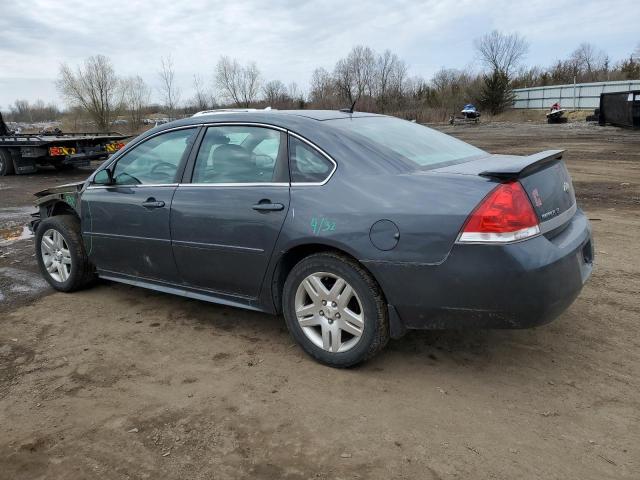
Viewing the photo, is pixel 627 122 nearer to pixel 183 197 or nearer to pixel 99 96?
pixel 183 197

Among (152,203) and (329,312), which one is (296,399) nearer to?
(329,312)

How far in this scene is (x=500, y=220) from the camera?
2.71 m

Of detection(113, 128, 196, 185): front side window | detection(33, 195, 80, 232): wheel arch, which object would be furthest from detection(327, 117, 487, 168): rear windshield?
detection(33, 195, 80, 232): wheel arch

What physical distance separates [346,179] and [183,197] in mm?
1301

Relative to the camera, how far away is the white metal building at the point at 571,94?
140ft

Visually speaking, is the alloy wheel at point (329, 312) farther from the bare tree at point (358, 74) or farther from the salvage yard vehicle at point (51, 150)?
the bare tree at point (358, 74)

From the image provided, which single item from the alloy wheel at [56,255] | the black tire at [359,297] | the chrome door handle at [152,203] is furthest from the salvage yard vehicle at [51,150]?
the black tire at [359,297]

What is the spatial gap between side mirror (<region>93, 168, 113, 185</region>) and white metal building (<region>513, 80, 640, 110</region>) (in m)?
45.4

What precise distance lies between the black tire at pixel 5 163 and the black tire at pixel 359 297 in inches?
584

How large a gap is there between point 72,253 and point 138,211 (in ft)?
3.63

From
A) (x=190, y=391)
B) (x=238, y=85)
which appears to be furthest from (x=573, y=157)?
(x=238, y=85)

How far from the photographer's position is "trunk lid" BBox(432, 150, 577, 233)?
2846 mm

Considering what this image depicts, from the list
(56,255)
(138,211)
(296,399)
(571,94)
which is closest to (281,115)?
(138,211)

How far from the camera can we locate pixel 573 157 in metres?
15.3
